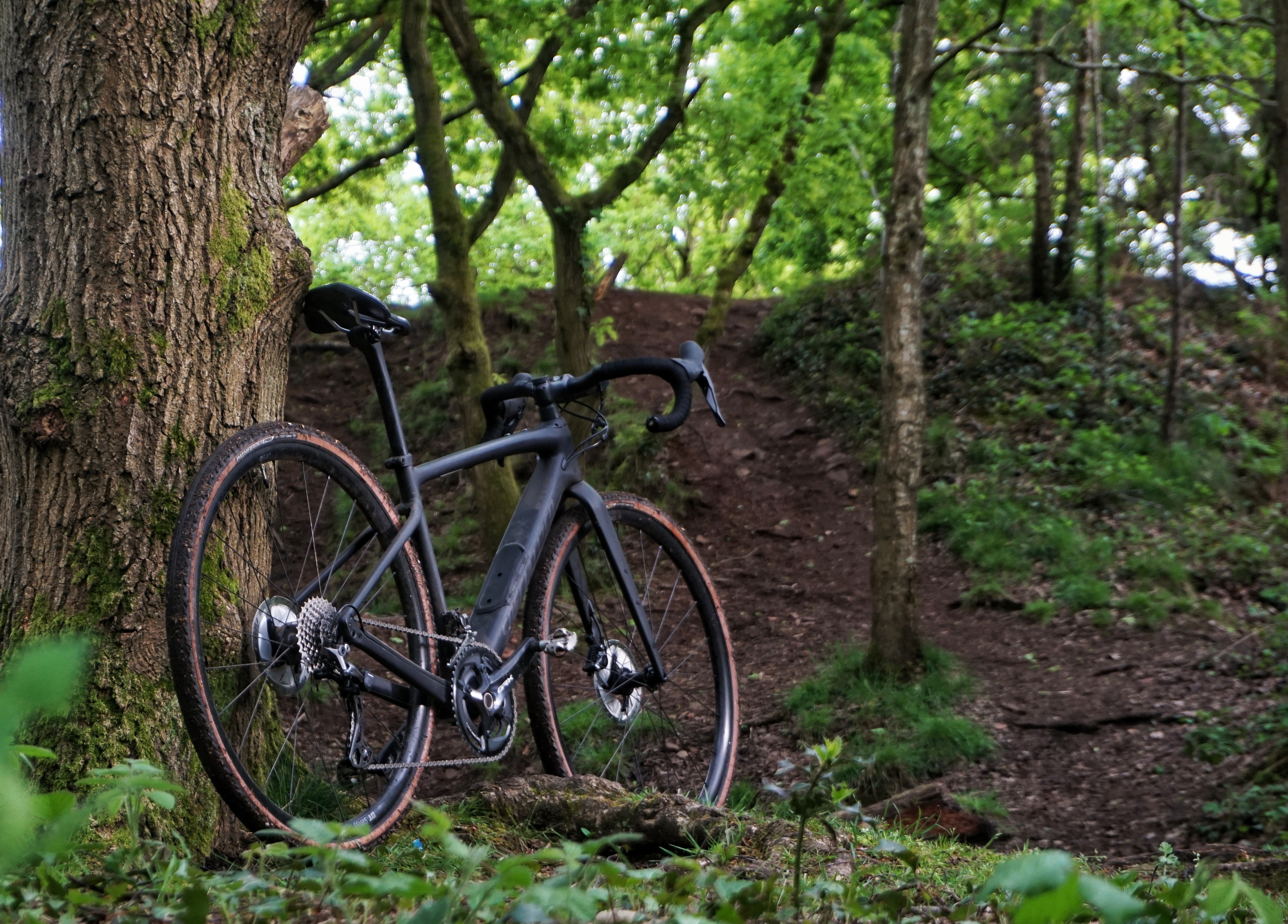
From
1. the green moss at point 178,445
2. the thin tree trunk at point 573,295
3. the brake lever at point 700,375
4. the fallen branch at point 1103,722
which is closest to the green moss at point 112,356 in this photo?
the green moss at point 178,445

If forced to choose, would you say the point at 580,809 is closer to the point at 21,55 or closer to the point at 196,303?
the point at 196,303

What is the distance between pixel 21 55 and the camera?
8.86 feet

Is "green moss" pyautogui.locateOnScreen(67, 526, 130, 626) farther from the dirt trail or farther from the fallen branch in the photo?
the fallen branch

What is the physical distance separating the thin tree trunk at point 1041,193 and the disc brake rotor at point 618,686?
32.7 feet

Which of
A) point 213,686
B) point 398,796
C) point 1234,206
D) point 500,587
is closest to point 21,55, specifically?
point 213,686

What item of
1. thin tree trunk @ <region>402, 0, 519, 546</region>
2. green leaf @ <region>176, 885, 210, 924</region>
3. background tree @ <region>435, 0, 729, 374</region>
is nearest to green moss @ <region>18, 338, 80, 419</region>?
green leaf @ <region>176, 885, 210, 924</region>

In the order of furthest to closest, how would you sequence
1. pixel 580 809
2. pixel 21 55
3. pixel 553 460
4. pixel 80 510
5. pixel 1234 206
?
pixel 1234 206
pixel 553 460
pixel 580 809
pixel 21 55
pixel 80 510

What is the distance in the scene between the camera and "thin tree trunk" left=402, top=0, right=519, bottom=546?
778 centimetres

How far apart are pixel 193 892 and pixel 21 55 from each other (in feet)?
7.69

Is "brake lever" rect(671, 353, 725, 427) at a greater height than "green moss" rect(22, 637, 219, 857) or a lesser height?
greater

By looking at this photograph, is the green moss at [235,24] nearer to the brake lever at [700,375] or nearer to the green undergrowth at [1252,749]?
the brake lever at [700,375]

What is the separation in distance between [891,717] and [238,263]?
188 inches

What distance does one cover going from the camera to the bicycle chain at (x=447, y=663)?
2684 millimetres

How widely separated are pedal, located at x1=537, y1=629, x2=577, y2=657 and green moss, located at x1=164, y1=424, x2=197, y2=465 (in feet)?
3.75
